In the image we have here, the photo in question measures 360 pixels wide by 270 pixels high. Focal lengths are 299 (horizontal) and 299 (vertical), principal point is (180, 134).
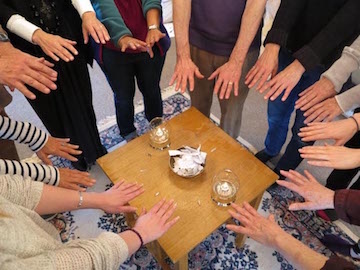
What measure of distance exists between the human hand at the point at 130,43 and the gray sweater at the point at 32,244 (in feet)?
2.27

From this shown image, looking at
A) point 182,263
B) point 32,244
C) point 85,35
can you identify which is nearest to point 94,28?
point 85,35

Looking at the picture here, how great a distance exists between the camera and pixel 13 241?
69 cm

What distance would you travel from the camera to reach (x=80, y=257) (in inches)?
30.6

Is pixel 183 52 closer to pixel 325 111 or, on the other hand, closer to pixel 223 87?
pixel 223 87

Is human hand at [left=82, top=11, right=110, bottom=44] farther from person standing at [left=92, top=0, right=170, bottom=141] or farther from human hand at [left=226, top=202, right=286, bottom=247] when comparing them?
human hand at [left=226, top=202, right=286, bottom=247]

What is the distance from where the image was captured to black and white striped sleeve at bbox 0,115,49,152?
1.13m

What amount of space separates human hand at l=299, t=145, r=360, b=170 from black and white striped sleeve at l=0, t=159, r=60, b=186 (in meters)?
0.89

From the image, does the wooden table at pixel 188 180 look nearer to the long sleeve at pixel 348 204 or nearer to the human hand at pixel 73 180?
the human hand at pixel 73 180

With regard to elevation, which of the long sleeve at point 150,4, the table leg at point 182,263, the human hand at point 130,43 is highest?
the long sleeve at point 150,4

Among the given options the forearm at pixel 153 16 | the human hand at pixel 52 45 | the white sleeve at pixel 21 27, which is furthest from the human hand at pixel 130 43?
the white sleeve at pixel 21 27

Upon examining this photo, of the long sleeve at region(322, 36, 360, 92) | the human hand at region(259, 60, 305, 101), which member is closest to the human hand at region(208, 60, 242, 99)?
the human hand at region(259, 60, 305, 101)

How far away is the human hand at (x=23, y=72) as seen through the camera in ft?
3.25

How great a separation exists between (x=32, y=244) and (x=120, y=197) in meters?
0.38

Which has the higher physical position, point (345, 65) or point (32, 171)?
point (345, 65)
